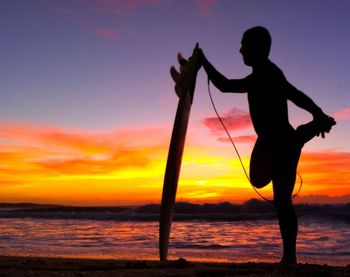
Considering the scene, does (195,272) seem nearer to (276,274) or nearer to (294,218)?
(276,274)

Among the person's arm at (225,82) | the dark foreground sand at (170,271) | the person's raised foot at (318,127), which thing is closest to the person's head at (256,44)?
the person's arm at (225,82)

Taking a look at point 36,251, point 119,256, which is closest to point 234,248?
A: point 119,256

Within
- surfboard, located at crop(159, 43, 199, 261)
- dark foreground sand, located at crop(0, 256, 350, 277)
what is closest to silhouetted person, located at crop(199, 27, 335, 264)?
dark foreground sand, located at crop(0, 256, 350, 277)

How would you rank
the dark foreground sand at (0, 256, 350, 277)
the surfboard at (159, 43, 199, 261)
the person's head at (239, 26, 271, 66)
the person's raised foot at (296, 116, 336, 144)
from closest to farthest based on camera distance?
the dark foreground sand at (0, 256, 350, 277) < the person's raised foot at (296, 116, 336, 144) < the person's head at (239, 26, 271, 66) < the surfboard at (159, 43, 199, 261)

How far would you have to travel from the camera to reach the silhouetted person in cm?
348

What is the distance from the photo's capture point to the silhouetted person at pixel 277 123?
348cm

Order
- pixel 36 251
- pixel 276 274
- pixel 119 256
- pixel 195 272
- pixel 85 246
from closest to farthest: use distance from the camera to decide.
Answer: pixel 276 274 → pixel 195 272 → pixel 119 256 → pixel 36 251 → pixel 85 246

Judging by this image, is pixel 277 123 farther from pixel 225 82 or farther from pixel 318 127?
pixel 225 82

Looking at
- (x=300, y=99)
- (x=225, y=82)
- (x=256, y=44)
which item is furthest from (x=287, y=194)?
(x=256, y=44)

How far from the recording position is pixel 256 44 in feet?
11.7

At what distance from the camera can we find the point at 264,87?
3.51 meters

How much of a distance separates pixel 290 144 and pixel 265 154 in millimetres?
208

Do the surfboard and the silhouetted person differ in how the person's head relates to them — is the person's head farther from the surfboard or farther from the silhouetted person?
the surfboard

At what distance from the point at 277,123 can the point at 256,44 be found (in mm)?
637
